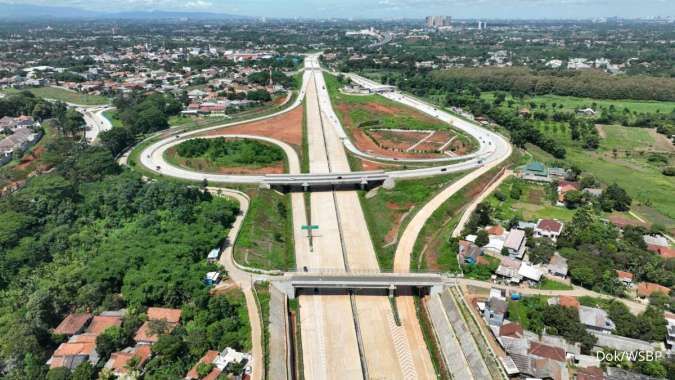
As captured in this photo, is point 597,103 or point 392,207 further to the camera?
point 597,103

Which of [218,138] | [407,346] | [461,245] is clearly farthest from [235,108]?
[407,346]

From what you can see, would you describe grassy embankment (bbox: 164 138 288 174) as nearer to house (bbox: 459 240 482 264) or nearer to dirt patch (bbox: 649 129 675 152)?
house (bbox: 459 240 482 264)

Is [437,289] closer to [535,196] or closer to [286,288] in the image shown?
[286,288]

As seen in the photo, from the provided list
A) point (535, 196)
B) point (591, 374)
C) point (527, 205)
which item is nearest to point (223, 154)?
point (527, 205)

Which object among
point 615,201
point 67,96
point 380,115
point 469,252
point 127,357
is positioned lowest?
point 127,357

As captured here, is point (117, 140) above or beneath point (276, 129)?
above
